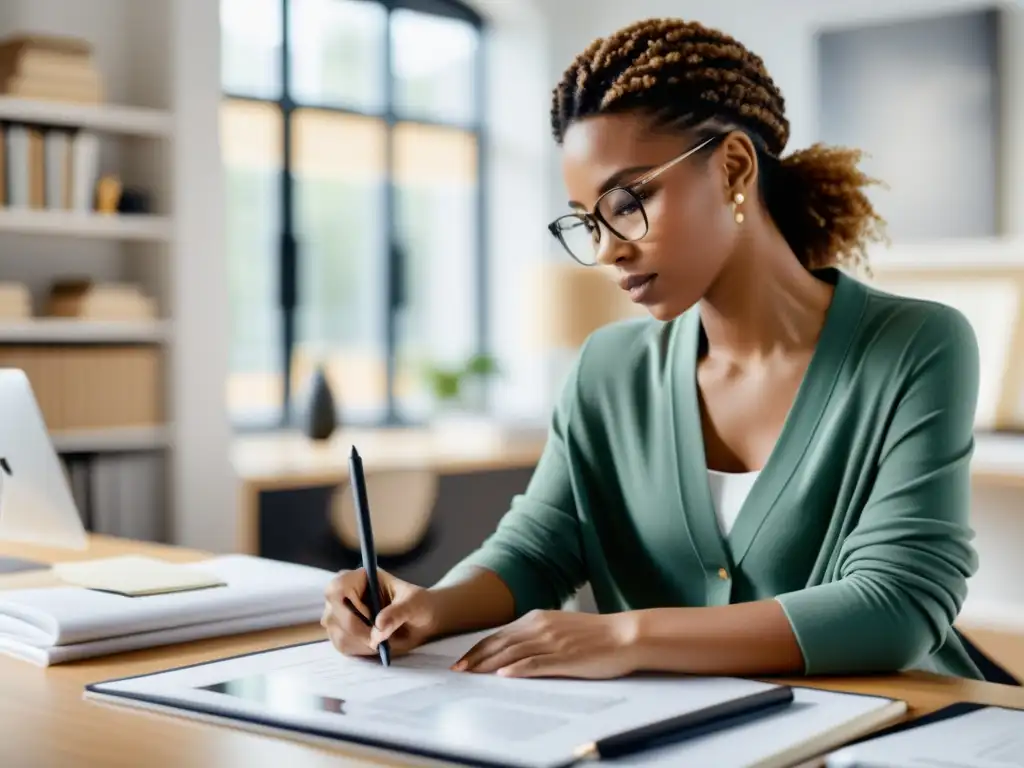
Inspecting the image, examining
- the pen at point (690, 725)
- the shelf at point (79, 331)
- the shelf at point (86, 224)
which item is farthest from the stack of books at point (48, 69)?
the pen at point (690, 725)

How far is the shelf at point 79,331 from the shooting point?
391 cm

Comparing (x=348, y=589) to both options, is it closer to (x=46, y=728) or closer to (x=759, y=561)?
(x=46, y=728)

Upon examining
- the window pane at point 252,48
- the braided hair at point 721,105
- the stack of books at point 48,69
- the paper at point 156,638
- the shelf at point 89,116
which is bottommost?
the paper at point 156,638

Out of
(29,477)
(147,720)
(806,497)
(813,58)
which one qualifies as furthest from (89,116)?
(147,720)

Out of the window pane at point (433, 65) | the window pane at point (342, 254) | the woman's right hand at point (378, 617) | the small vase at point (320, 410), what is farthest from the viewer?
the window pane at point (433, 65)

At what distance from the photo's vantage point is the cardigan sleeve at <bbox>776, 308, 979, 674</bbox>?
130 centimetres

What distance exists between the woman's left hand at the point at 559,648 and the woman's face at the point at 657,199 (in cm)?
40

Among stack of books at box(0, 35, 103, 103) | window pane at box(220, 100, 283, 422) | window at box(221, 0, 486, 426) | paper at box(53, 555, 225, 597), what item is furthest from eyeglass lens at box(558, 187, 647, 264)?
window pane at box(220, 100, 283, 422)

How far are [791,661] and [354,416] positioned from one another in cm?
453

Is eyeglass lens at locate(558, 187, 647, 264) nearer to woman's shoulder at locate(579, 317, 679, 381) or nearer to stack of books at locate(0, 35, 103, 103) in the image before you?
woman's shoulder at locate(579, 317, 679, 381)

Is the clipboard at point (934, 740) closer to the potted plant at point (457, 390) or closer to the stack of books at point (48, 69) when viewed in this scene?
the stack of books at point (48, 69)

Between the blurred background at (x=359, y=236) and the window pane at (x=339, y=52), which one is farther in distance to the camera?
the window pane at (x=339, y=52)

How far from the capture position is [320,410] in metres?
4.76

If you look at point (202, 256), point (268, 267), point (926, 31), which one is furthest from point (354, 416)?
point (926, 31)
